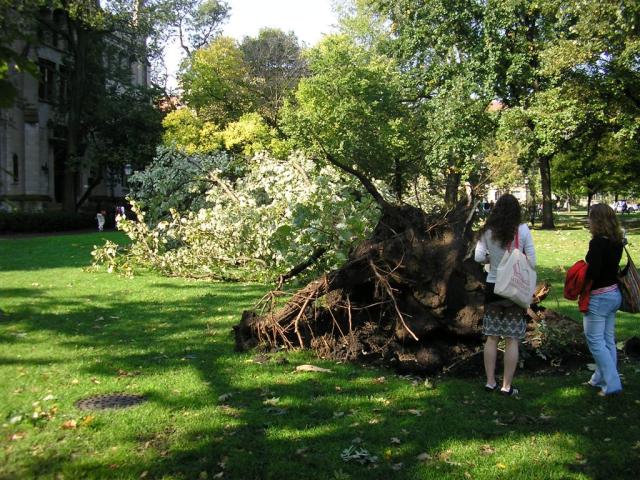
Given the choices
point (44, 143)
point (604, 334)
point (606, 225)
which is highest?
point (44, 143)

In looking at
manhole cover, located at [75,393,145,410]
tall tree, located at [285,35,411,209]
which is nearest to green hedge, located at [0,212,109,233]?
tall tree, located at [285,35,411,209]

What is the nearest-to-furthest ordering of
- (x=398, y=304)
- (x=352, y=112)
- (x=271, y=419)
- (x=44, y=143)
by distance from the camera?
(x=271, y=419) → (x=398, y=304) → (x=352, y=112) → (x=44, y=143)

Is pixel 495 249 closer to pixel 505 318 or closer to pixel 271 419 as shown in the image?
pixel 505 318

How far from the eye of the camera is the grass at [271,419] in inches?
153

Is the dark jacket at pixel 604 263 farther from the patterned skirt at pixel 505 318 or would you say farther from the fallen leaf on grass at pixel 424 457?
the fallen leaf on grass at pixel 424 457

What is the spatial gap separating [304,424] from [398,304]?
2248 mm

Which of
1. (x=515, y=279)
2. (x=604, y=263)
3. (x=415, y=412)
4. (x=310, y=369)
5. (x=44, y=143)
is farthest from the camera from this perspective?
(x=44, y=143)

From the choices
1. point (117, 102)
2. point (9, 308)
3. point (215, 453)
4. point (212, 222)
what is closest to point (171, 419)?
point (215, 453)

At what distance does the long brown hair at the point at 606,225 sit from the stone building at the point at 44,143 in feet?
110

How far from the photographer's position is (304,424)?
463 cm

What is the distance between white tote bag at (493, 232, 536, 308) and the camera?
16.6ft

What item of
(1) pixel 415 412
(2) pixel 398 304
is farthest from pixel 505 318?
(2) pixel 398 304

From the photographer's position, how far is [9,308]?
9.50 metres

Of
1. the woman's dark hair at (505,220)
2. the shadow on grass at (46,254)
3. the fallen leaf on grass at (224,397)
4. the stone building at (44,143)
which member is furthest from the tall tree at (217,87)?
the woman's dark hair at (505,220)
